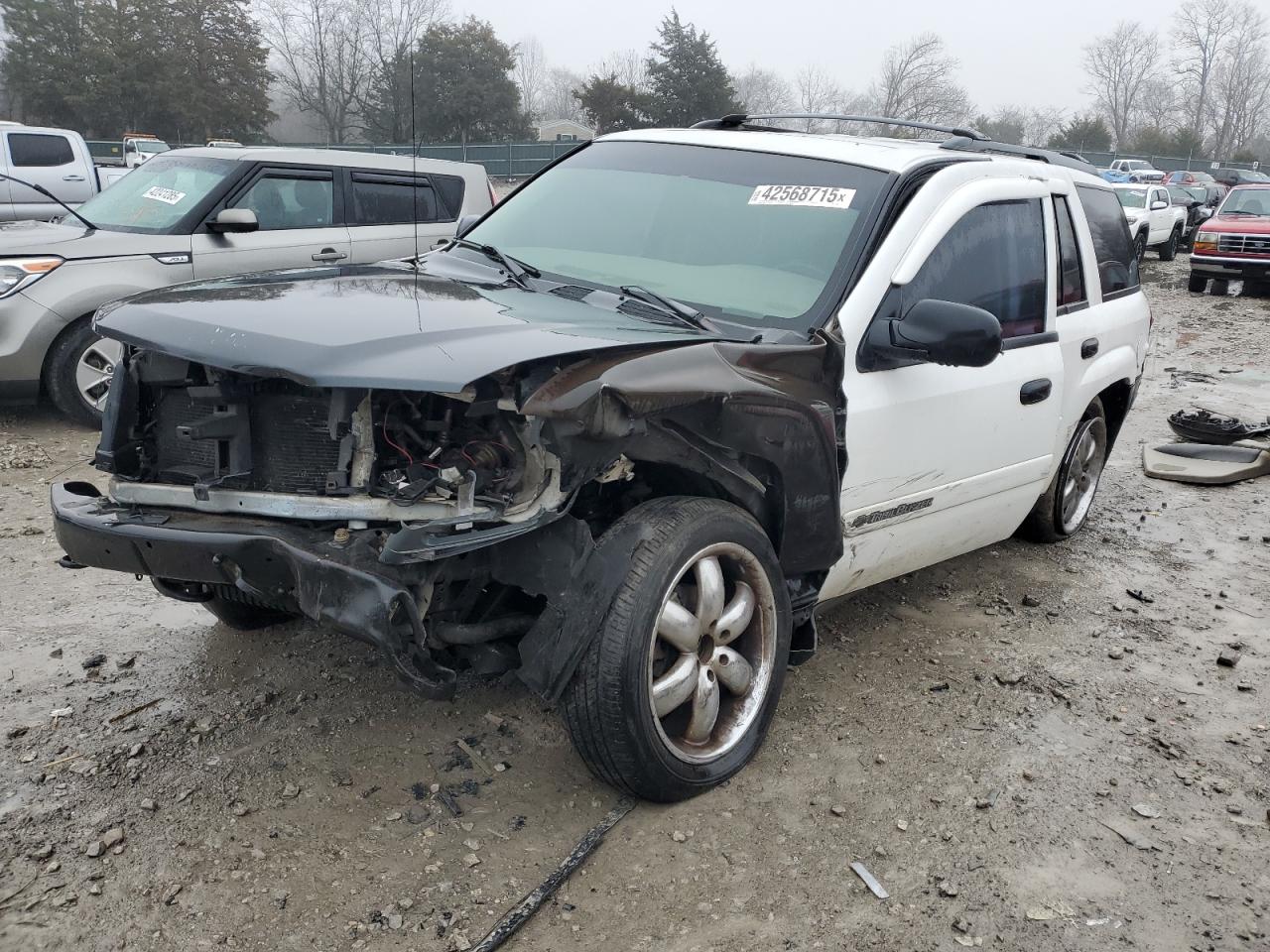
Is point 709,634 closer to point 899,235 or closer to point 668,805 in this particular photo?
point 668,805

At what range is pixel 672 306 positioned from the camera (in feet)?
11.0

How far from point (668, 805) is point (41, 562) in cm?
322

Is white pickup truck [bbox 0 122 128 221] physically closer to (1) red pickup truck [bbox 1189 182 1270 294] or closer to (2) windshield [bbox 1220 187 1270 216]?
(1) red pickup truck [bbox 1189 182 1270 294]

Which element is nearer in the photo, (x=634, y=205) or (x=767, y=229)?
(x=767, y=229)

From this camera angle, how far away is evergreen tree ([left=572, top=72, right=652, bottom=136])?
42625 millimetres

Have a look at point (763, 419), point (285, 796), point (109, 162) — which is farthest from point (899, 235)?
point (109, 162)

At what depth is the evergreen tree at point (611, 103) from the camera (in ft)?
140

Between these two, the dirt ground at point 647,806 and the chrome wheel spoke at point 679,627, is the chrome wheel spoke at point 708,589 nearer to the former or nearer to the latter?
the chrome wheel spoke at point 679,627

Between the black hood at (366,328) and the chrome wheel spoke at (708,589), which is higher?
the black hood at (366,328)

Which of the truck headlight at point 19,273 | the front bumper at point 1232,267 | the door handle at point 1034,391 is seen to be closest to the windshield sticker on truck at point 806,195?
the door handle at point 1034,391

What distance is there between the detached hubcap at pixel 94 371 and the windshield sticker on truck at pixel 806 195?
4.91 m

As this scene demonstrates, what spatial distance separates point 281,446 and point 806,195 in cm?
193

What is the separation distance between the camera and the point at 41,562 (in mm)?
4754

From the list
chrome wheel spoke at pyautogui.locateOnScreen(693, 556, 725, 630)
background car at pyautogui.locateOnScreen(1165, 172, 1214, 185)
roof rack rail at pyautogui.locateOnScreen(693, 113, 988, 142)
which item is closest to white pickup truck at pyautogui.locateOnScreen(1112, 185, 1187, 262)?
background car at pyautogui.locateOnScreen(1165, 172, 1214, 185)
